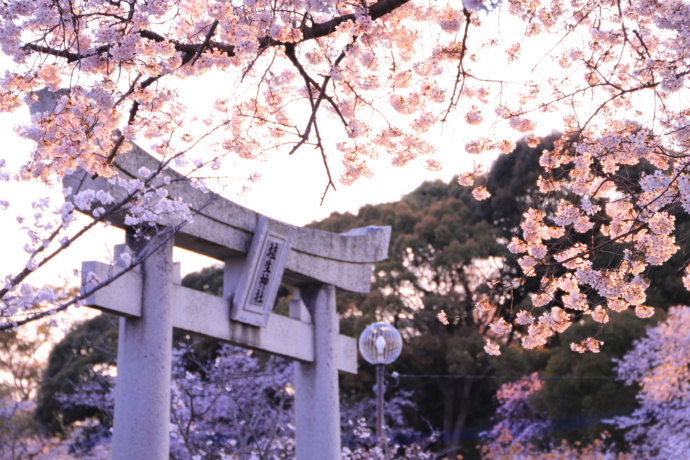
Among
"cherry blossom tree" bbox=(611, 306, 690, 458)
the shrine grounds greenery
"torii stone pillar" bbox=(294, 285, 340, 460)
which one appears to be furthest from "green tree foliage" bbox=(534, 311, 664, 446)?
"torii stone pillar" bbox=(294, 285, 340, 460)

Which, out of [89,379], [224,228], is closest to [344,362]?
[224,228]

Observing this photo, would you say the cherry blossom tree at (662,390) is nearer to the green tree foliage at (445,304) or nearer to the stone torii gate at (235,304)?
the green tree foliage at (445,304)

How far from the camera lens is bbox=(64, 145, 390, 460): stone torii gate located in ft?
17.6

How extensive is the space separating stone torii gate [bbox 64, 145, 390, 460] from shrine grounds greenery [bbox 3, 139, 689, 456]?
7.90 meters

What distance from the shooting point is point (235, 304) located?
632 cm

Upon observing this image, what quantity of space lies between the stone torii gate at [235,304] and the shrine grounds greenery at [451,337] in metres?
7.90

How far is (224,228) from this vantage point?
6.22 metres

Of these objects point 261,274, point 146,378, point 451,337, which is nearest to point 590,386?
point 451,337

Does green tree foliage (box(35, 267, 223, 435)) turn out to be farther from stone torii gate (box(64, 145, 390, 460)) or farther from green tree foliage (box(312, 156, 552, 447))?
stone torii gate (box(64, 145, 390, 460))

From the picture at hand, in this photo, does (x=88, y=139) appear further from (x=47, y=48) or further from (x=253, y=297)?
Answer: (x=253, y=297)

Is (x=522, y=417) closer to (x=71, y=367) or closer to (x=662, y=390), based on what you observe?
(x=662, y=390)

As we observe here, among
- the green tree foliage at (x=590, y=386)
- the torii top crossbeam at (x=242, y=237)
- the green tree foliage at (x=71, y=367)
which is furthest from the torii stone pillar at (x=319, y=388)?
the green tree foliage at (x=71, y=367)

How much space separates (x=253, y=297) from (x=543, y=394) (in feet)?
34.2

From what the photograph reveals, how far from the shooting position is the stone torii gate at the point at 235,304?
17.6 feet
